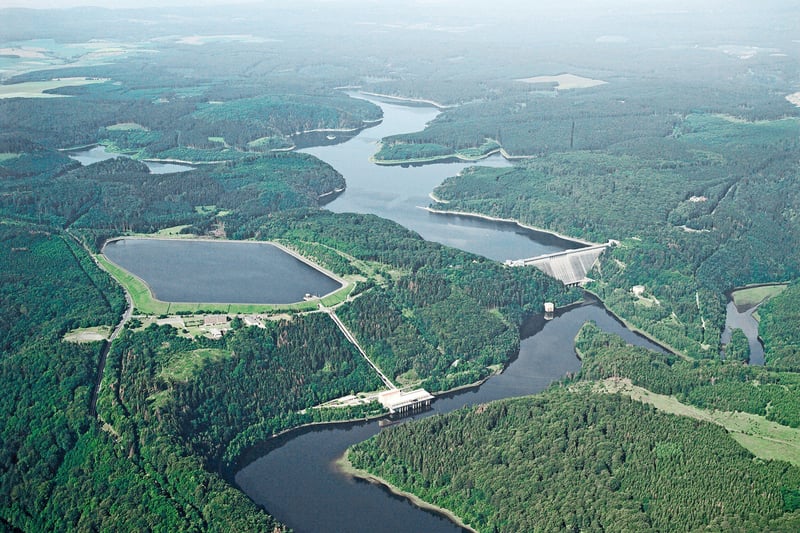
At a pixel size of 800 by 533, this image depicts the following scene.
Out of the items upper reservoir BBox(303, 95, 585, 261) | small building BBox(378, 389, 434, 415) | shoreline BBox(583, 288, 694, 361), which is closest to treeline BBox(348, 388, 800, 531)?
small building BBox(378, 389, 434, 415)

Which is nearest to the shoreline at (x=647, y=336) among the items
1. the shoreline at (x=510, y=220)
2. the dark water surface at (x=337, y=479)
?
the dark water surface at (x=337, y=479)

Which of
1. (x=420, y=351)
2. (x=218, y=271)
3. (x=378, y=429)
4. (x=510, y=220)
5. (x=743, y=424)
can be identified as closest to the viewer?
(x=743, y=424)

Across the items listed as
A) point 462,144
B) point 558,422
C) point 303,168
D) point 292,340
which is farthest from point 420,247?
point 462,144

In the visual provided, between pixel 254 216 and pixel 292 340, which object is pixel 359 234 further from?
pixel 292 340

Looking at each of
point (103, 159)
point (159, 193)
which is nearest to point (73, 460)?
point (159, 193)

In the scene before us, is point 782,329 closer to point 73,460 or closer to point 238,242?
point 238,242

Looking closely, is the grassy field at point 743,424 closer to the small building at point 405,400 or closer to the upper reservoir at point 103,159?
the small building at point 405,400
